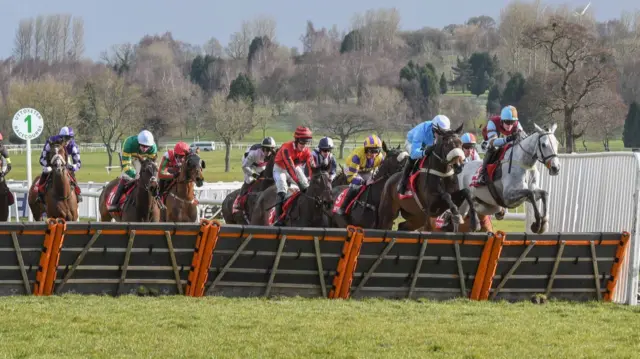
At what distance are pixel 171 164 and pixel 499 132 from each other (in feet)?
19.7

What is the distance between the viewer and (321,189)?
1609cm

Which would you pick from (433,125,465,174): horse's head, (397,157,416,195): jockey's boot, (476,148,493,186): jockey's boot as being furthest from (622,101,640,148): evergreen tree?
(433,125,465,174): horse's head

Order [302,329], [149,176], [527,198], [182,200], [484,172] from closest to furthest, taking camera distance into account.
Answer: [302,329] → [527,198] → [484,172] → [149,176] → [182,200]

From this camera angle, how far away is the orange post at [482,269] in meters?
13.7

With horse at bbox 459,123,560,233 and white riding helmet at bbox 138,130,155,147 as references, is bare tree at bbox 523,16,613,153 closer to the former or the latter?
horse at bbox 459,123,560,233

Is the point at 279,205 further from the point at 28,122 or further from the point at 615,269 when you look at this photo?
the point at 28,122

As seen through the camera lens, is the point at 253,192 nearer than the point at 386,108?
Yes

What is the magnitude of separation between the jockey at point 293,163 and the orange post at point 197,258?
3.44m

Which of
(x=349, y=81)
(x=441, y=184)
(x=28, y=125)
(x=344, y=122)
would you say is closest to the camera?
(x=441, y=184)

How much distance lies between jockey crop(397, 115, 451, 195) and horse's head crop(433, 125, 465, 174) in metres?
0.14

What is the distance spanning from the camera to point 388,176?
16.3 metres

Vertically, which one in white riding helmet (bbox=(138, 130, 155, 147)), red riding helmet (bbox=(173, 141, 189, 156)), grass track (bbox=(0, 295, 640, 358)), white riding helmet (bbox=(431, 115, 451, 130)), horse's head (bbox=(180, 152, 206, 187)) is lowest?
grass track (bbox=(0, 295, 640, 358))

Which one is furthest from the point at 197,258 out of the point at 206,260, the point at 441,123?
the point at 441,123

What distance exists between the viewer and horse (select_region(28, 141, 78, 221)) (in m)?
18.4
